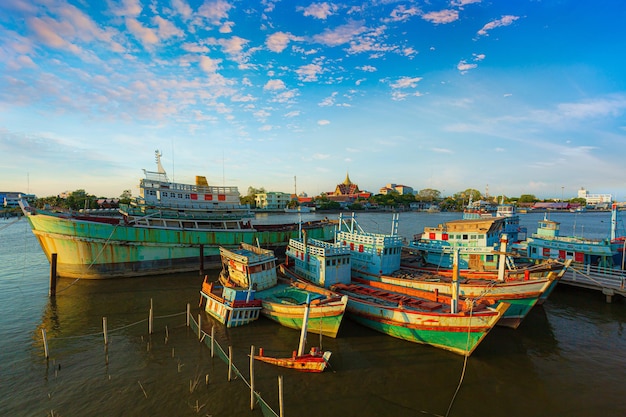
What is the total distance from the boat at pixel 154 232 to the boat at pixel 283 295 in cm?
661

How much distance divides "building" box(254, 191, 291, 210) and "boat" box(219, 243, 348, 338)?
5648 inches

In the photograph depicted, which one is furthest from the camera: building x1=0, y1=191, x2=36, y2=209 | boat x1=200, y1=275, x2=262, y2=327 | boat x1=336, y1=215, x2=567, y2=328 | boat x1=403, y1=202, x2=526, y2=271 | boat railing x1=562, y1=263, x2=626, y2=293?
building x1=0, y1=191, x2=36, y2=209

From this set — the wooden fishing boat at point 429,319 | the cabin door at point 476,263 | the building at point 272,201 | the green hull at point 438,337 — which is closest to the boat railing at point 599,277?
the cabin door at point 476,263

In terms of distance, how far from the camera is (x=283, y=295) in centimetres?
2344

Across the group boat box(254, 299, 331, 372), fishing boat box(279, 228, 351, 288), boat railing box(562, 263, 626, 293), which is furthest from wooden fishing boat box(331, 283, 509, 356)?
boat railing box(562, 263, 626, 293)

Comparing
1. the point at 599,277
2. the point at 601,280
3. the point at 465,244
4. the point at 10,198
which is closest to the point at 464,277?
the point at 465,244

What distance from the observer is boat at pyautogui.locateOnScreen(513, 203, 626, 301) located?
26.5 meters

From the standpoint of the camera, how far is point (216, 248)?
126 ft

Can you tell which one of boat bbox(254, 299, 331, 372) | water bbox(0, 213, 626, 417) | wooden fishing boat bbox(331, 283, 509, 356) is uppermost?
wooden fishing boat bbox(331, 283, 509, 356)

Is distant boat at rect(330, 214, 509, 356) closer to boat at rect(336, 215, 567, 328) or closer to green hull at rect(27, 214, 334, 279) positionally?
boat at rect(336, 215, 567, 328)

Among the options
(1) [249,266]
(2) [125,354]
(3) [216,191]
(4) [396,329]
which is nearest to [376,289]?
(4) [396,329]

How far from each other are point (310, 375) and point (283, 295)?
8426 millimetres

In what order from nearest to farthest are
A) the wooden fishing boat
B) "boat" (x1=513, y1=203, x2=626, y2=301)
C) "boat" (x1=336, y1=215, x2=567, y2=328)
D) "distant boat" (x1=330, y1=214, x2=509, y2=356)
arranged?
1. the wooden fishing boat
2. "distant boat" (x1=330, y1=214, x2=509, y2=356)
3. "boat" (x1=336, y1=215, x2=567, y2=328)
4. "boat" (x1=513, y1=203, x2=626, y2=301)

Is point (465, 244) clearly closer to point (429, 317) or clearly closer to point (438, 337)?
point (438, 337)
